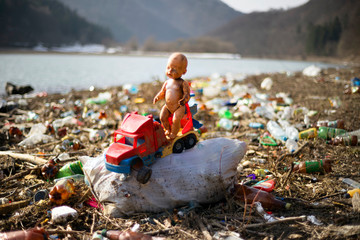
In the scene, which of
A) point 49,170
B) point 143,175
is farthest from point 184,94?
point 49,170

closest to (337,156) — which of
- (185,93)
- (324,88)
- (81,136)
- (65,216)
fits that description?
(185,93)

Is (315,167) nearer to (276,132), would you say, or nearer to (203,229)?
(276,132)

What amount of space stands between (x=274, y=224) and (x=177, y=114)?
112 cm

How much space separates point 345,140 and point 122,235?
10.2ft

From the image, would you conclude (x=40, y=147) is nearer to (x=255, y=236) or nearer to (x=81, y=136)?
(x=81, y=136)

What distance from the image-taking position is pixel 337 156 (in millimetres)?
3057

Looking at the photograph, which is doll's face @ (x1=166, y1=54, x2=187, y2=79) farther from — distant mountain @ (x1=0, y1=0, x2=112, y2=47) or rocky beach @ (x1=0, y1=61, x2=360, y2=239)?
distant mountain @ (x1=0, y1=0, x2=112, y2=47)

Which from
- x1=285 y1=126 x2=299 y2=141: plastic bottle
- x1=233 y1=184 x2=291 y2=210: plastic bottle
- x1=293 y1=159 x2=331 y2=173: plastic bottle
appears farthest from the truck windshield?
x1=285 y1=126 x2=299 y2=141: plastic bottle

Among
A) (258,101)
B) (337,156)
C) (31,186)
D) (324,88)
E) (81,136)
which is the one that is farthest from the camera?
(324,88)

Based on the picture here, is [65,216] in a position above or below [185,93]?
Result: below

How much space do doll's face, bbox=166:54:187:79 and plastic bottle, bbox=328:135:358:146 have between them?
2.53 metres

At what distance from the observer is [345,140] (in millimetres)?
3352

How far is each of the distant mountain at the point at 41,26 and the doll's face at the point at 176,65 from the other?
57.0 metres

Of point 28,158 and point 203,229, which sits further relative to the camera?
point 28,158
